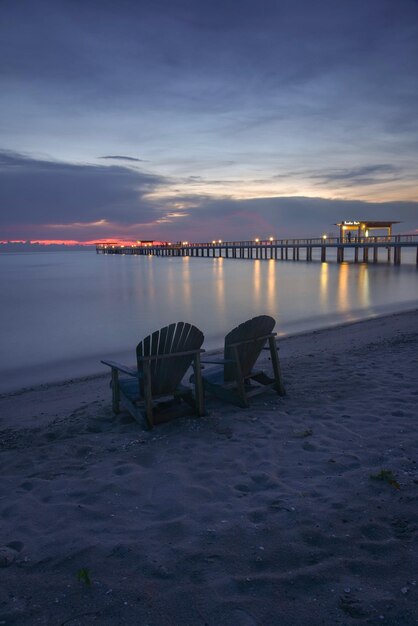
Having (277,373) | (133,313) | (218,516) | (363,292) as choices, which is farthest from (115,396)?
(363,292)

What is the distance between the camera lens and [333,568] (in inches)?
99.6

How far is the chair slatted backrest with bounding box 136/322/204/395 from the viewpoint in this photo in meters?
4.78

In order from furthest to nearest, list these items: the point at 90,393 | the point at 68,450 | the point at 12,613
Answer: the point at 90,393 → the point at 68,450 → the point at 12,613

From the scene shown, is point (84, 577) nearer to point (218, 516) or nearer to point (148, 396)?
point (218, 516)

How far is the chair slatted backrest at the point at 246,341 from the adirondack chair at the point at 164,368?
0.58 m

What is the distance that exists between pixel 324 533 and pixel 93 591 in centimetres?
146

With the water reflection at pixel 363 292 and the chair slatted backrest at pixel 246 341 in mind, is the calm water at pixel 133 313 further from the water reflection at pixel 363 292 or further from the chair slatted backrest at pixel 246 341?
the chair slatted backrest at pixel 246 341

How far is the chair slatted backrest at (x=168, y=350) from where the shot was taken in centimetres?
478

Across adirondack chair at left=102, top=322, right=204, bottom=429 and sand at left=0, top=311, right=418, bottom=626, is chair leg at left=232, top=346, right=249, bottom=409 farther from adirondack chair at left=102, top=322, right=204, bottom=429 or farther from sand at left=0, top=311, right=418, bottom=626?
adirondack chair at left=102, top=322, right=204, bottom=429

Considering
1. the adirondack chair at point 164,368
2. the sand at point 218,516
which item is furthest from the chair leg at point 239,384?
the adirondack chair at point 164,368

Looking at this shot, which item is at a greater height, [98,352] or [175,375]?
[175,375]

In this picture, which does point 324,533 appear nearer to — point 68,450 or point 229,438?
point 229,438

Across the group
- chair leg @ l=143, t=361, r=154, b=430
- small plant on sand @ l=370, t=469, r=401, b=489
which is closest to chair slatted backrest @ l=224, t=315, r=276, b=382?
chair leg @ l=143, t=361, r=154, b=430

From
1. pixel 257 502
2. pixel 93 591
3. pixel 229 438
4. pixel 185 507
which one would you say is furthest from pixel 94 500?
pixel 229 438
